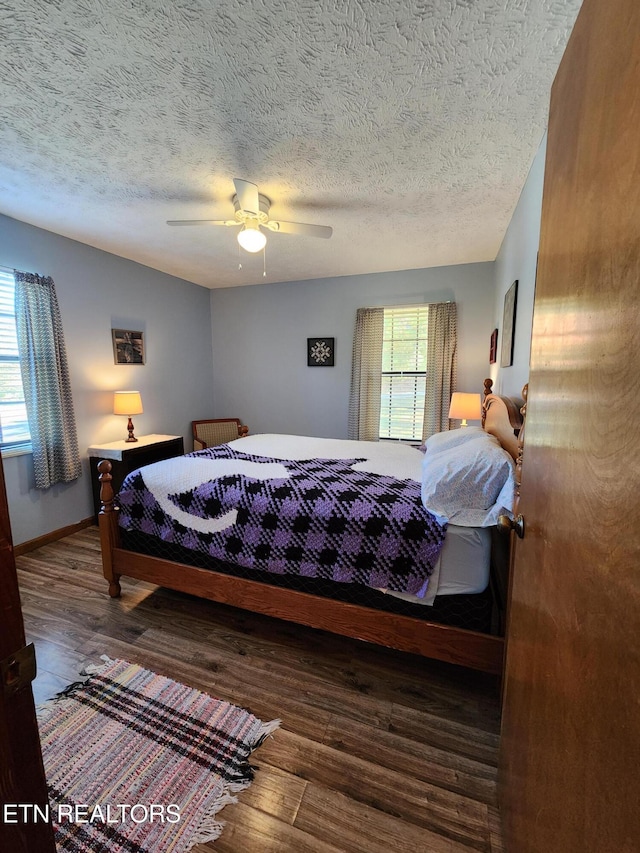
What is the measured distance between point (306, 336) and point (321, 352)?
0.29 meters

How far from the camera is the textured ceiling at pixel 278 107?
1153 mm

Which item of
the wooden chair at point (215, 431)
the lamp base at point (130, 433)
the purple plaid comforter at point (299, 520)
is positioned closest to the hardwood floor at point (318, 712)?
the purple plaid comforter at point (299, 520)

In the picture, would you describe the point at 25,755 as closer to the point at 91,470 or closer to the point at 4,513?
the point at 4,513

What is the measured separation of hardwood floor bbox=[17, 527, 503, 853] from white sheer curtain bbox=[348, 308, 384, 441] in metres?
2.58

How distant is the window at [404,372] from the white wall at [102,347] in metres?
2.52

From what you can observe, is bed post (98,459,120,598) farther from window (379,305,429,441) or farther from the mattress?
window (379,305,429,441)

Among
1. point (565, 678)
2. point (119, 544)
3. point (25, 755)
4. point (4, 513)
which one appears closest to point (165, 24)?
point (4, 513)

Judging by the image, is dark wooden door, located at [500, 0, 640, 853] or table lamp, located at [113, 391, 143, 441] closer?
dark wooden door, located at [500, 0, 640, 853]

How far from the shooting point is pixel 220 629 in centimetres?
195

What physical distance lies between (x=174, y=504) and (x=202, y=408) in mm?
→ 2924

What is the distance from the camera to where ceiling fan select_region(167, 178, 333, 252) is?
81.3 inches

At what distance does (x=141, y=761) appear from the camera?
1.28m

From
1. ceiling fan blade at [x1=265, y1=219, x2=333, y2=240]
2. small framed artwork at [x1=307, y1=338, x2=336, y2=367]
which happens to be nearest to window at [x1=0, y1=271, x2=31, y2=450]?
ceiling fan blade at [x1=265, y1=219, x2=333, y2=240]

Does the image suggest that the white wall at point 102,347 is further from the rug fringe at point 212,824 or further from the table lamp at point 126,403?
the rug fringe at point 212,824
